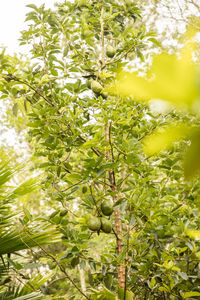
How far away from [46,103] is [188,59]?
4.90 feet

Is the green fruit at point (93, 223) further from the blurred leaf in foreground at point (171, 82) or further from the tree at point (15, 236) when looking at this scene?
the blurred leaf in foreground at point (171, 82)

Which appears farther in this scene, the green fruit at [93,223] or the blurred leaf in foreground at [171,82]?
the green fruit at [93,223]

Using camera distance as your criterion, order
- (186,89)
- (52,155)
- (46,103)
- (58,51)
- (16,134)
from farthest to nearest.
A: (16,134) → (58,51) → (46,103) → (52,155) → (186,89)

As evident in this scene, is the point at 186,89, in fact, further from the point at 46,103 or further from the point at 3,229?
the point at 46,103

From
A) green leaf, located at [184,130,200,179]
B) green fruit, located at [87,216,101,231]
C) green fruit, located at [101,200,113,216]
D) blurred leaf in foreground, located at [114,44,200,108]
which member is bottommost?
green leaf, located at [184,130,200,179]

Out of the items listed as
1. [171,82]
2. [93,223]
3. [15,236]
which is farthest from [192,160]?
[15,236]

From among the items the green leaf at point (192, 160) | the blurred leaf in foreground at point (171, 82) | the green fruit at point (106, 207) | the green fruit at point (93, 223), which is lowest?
the green leaf at point (192, 160)

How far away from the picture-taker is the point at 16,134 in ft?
29.2

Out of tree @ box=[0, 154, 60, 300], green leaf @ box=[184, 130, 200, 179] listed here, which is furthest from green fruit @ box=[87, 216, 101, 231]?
green leaf @ box=[184, 130, 200, 179]

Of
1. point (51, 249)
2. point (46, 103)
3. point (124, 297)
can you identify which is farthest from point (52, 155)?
point (51, 249)

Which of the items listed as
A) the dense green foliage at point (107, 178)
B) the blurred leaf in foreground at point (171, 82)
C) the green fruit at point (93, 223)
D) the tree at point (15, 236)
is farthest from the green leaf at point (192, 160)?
the tree at point (15, 236)

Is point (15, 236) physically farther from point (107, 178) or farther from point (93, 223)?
point (107, 178)

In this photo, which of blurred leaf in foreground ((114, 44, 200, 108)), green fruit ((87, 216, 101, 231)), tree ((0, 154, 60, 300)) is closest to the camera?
blurred leaf in foreground ((114, 44, 200, 108))

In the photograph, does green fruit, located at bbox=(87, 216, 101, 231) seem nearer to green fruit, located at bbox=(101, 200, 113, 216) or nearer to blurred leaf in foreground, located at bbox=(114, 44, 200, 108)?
green fruit, located at bbox=(101, 200, 113, 216)
